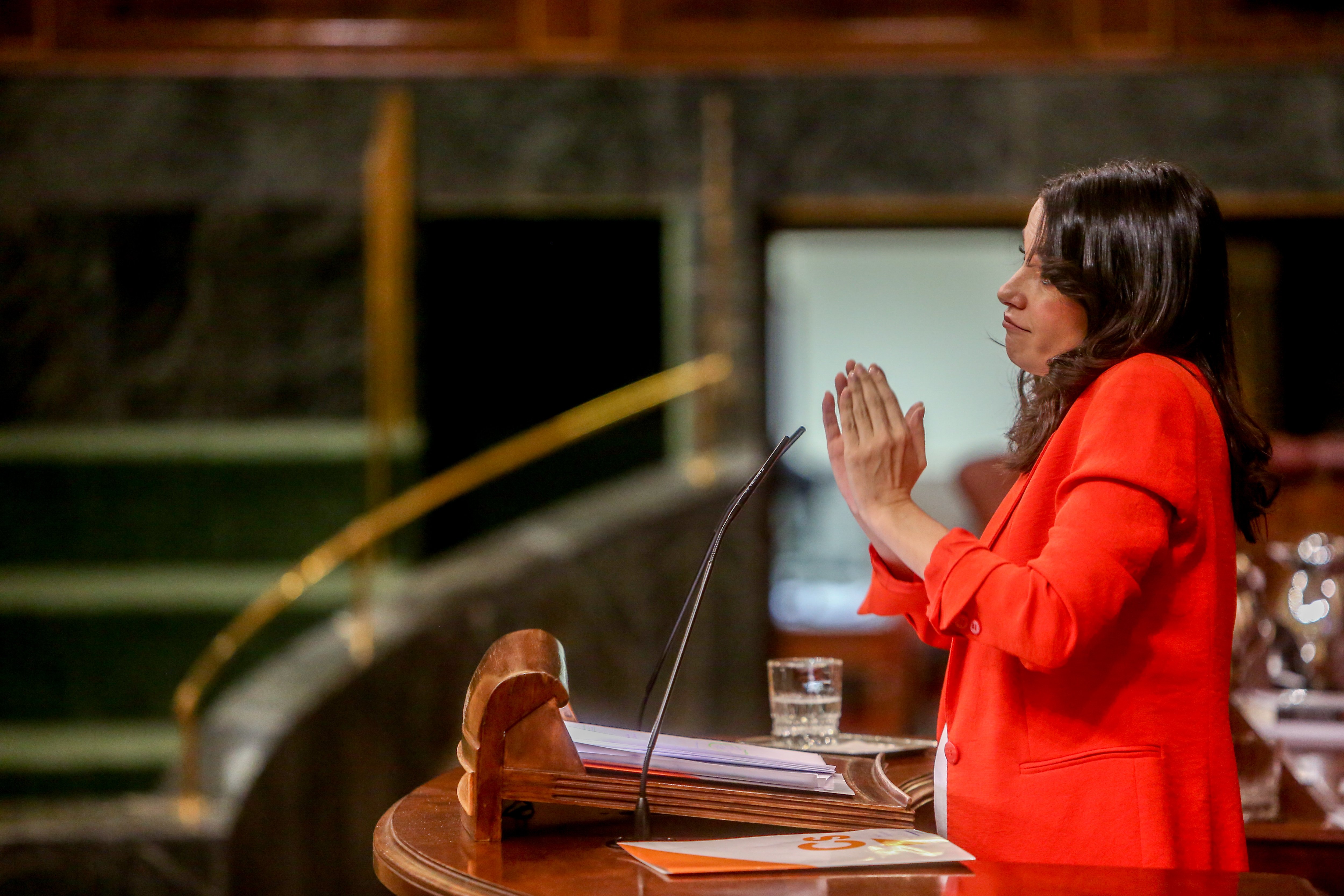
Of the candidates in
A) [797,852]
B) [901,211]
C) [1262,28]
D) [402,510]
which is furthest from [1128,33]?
[797,852]

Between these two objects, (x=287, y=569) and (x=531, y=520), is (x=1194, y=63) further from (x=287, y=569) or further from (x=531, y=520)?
(x=287, y=569)

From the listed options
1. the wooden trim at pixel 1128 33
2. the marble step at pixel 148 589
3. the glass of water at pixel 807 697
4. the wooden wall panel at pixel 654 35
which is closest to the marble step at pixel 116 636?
the marble step at pixel 148 589

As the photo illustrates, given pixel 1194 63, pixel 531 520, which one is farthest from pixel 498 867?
pixel 1194 63

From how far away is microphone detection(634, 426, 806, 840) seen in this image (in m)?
1.18

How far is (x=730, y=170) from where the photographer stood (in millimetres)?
4465

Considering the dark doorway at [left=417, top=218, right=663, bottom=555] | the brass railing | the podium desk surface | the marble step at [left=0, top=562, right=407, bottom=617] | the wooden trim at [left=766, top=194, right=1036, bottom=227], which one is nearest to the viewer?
the podium desk surface

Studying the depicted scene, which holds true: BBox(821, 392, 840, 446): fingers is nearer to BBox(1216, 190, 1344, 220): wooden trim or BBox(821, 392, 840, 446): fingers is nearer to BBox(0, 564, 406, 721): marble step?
BBox(0, 564, 406, 721): marble step

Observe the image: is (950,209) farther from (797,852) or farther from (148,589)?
(797,852)

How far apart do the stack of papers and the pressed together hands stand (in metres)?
0.22

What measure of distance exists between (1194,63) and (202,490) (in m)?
3.56

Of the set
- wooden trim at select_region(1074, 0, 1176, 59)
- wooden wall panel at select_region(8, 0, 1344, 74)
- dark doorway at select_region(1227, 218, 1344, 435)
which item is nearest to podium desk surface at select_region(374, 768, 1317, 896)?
wooden wall panel at select_region(8, 0, 1344, 74)

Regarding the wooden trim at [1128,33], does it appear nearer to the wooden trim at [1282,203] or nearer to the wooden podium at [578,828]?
the wooden trim at [1282,203]

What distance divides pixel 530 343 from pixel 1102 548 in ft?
12.7

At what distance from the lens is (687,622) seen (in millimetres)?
1313
